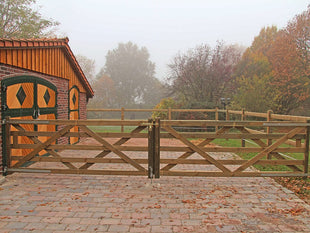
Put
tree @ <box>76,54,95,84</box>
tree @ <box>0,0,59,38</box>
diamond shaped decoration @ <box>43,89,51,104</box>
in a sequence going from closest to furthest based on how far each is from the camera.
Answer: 1. diamond shaped decoration @ <box>43,89,51,104</box>
2. tree @ <box>0,0,59,38</box>
3. tree @ <box>76,54,95,84</box>

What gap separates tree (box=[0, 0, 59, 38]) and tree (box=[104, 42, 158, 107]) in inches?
855

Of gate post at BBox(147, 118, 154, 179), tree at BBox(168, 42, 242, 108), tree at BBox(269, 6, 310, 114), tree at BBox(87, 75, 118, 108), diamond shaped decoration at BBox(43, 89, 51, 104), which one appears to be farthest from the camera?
tree at BBox(87, 75, 118, 108)

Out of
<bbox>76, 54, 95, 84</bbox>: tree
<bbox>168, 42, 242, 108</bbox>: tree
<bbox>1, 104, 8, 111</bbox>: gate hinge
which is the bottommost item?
<bbox>1, 104, 8, 111</bbox>: gate hinge

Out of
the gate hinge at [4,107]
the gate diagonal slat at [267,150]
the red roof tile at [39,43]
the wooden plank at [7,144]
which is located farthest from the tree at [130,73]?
the gate diagonal slat at [267,150]

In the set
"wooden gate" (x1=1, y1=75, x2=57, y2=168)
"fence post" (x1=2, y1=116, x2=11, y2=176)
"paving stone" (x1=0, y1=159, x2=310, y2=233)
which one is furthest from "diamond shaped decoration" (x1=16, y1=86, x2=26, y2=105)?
"paving stone" (x1=0, y1=159, x2=310, y2=233)

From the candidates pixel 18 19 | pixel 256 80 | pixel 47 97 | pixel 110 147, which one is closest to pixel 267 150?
pixel 110 147

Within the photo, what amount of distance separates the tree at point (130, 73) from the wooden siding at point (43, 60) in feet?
120

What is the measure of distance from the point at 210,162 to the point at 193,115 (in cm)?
1058

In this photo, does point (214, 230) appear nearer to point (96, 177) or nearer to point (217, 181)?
point (217, 181)

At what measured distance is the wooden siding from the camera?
5887 millimetres

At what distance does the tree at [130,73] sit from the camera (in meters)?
48.5

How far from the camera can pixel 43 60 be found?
7613 millimetres

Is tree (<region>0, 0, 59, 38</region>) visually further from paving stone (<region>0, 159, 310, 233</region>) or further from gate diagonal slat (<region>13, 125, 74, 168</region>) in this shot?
paving stone (<region>0, 159, 310, 233</region>)

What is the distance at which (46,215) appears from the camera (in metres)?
3.76
